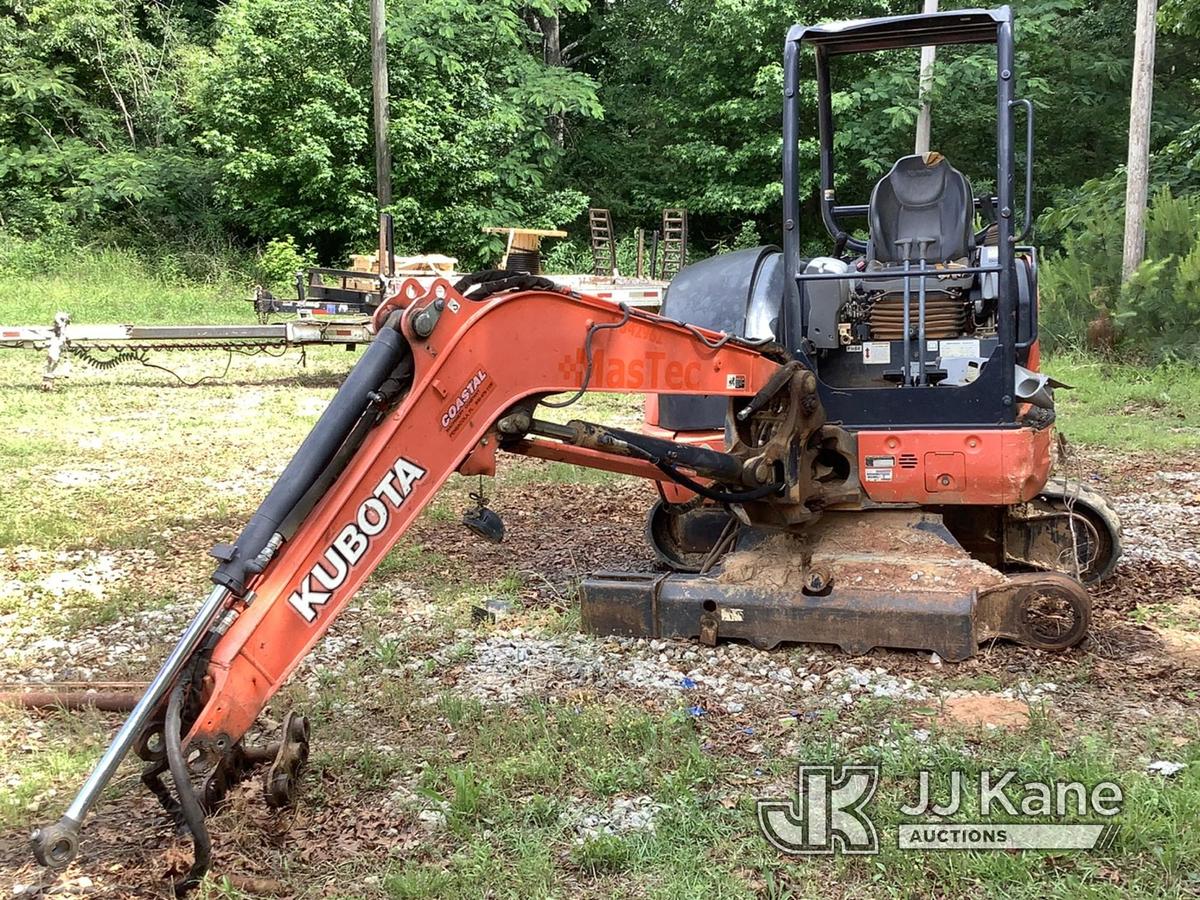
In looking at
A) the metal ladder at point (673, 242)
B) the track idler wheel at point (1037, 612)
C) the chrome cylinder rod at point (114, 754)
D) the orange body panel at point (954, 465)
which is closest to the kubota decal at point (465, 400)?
the chrome cylinder rod at point (114, 754)

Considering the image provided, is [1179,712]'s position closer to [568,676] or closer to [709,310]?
[568,676]

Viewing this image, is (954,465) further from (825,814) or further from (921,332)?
(825,814)

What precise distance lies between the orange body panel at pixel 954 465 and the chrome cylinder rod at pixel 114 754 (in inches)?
119

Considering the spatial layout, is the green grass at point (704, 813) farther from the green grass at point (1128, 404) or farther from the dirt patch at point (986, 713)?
the green grass at point (1128, 404)

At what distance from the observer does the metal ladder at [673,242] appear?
78.4 feet

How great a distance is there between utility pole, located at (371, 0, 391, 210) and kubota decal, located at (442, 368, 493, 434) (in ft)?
56.7

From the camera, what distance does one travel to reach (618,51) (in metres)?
28.4

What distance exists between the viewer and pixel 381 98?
2014 centimetres

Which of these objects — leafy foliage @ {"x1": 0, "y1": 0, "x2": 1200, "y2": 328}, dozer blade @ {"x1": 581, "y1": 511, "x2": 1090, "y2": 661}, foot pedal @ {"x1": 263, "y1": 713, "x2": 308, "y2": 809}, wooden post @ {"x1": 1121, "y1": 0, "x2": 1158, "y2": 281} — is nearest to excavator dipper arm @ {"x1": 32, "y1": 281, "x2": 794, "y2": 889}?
foot pedal @ {"x1": 263, "y1": 713, "x2": 308, "y2": 809}

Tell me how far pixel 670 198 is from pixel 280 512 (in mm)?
24759

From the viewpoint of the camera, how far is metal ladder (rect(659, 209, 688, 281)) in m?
23.9

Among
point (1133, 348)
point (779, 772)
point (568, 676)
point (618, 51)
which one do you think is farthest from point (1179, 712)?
point (618, 51)

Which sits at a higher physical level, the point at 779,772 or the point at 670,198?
the point at 670,198

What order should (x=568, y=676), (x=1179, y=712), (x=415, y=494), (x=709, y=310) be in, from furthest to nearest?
(x=709, y=310) < (x=568, y=676) < (x=1179, y=712) < (x=415, y=494)
